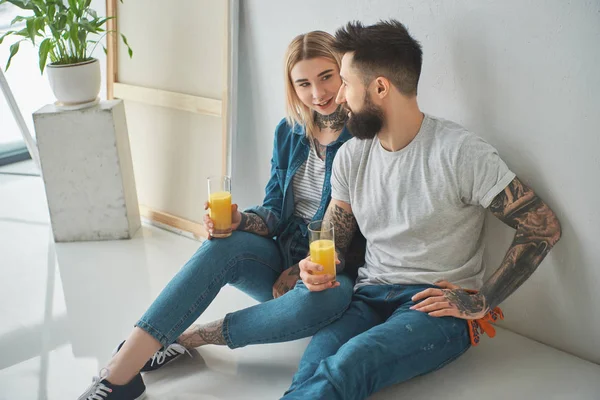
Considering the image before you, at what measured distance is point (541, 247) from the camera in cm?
196

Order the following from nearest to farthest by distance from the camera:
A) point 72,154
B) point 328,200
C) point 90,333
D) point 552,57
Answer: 1. point 552,57
2. point 328,200
3. point 90,333
4. point 72,154

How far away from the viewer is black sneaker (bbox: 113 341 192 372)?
7.21 feet

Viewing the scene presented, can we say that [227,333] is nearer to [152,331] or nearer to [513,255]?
[152,331]

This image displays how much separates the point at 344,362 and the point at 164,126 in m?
1.81

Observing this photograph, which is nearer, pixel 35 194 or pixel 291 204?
pixel 291 204

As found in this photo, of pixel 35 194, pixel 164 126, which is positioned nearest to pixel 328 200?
pixel 164 126

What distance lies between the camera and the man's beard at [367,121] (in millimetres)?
2033

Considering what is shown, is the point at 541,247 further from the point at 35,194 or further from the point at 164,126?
the point at 35,194

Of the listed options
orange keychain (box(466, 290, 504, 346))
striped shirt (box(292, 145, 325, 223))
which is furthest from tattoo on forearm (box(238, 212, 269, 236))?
orange keychain (box(466, 290, 504, 346))

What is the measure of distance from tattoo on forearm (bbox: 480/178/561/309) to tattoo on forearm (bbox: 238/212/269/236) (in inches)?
29.9

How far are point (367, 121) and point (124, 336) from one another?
1.15 meters

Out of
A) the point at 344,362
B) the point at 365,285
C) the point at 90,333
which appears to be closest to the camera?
the point at 344,362

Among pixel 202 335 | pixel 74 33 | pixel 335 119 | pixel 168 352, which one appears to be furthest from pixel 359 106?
pixel 74 33

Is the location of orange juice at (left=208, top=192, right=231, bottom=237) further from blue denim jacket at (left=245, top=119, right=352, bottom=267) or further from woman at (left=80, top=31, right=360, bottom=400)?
blue denim jacket at (left=245, top=119, right=352, bottom=267)
